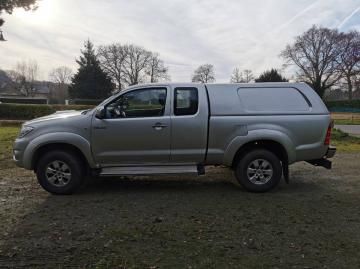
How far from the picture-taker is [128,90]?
23.0ft

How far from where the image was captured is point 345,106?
64812 millimetres

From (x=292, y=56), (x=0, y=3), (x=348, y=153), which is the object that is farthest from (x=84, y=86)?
(x=348, y=153)

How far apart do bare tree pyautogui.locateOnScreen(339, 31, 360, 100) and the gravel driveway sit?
64.6 meters

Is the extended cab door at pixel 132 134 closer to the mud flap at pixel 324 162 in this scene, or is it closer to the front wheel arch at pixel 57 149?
the front wheel arch at pixel 57 149

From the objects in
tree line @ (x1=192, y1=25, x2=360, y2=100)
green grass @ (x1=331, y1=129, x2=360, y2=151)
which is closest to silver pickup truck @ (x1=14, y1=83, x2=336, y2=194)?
green grass @ (x1=331, y1=129, x2=360, y2=151)

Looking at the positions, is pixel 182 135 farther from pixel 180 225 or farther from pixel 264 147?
pixel 180 225

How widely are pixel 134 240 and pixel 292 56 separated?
7088cm

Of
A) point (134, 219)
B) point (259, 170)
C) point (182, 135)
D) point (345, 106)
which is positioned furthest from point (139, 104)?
point (345, 106)

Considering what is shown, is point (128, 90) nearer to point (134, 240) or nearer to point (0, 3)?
point (134, 240)

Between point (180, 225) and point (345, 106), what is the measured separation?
65.6 metres

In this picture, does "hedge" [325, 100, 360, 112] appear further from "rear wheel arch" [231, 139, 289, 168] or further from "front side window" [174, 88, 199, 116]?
"front side window" [174, 88, 199, 116]

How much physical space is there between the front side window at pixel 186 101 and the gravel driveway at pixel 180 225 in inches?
55.9

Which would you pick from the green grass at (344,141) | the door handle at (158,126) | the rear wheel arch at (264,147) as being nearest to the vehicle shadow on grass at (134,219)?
the rear wheel arch at (264,147)

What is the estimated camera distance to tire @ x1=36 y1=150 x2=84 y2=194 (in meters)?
6.71
